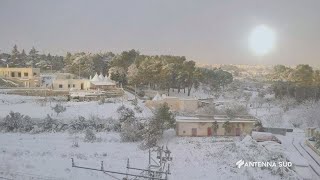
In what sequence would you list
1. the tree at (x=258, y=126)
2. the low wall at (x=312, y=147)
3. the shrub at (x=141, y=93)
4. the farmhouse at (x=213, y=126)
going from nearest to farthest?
the low wall at (x=312, y=147)
the farmhouse at (x=213, y=126)
the tree at (x=258, y=126)
the shrub at (x=141, y=93)

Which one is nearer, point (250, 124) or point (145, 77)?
point (250, 124)

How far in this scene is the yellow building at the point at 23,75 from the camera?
129 ft

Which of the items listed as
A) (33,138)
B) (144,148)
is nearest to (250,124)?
(144,148)

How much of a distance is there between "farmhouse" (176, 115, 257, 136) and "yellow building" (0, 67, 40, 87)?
20415 millimetres

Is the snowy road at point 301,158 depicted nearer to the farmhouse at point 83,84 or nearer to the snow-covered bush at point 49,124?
the snow-covered bush at point 49,124

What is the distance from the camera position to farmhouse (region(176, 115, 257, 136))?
22.7m

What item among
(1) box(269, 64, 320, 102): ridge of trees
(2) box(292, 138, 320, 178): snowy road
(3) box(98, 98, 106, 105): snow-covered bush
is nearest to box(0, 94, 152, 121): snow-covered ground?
(3) box(98, 98, 106, 105): snow-covered bush

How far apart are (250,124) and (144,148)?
688 centimetres

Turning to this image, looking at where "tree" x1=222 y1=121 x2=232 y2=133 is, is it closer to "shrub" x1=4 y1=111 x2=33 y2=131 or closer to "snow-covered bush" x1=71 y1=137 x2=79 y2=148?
"snow-covered bush" x1=71 y1=137 x2=79 y2=148

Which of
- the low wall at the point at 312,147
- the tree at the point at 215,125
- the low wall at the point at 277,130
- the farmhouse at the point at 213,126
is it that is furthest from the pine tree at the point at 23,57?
the low wall at the point at 312,147

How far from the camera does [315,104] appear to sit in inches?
1286

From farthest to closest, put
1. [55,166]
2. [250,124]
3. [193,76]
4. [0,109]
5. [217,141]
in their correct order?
[193,76]
[0,109]
[250,124]
[217,141]
[55,166]

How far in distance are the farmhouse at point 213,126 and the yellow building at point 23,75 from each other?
20415 millimetres

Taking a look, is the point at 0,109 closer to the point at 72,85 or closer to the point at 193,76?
the point at 72,85
